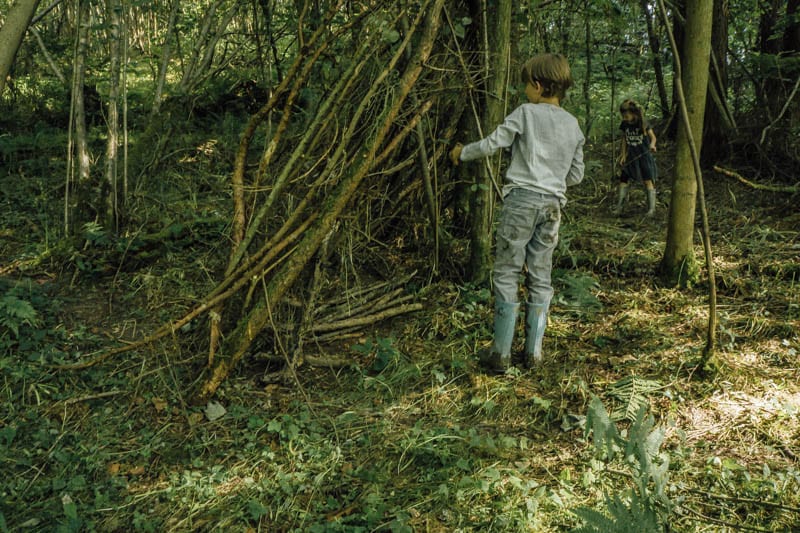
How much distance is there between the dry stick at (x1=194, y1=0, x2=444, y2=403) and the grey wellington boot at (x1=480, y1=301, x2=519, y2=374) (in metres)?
1.06

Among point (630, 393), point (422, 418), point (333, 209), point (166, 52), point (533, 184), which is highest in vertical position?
point (166, 52)

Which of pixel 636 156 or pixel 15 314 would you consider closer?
pixel 15 314

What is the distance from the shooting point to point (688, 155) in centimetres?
397

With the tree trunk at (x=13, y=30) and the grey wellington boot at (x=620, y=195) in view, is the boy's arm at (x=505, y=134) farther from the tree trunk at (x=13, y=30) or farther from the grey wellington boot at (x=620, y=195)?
the grey wellington boot at (x=620, y=195)

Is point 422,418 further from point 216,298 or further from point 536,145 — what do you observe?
point 536,145

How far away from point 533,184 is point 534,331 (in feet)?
2.74

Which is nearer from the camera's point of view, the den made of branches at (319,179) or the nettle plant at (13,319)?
the den made of branches at (319,179)

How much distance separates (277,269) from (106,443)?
1.22m

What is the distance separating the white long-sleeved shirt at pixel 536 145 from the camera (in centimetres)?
320

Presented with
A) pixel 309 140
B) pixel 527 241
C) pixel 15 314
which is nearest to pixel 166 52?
pixel 15 314

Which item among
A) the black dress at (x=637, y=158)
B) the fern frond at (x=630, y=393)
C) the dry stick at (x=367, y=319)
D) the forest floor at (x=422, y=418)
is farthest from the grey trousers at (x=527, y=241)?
the black dress at (x=637, y=158)

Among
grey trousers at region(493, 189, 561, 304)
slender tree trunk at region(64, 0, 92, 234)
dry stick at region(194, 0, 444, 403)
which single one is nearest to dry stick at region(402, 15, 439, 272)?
dry stick at region(194, 0, 444, 403)

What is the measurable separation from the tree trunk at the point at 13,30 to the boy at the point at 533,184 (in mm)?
2120

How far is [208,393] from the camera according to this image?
3219mm
